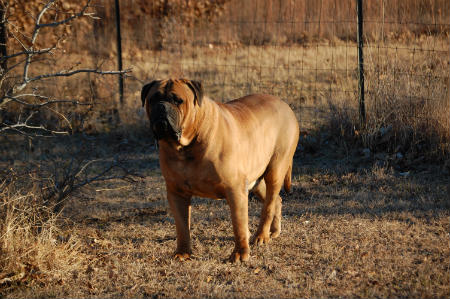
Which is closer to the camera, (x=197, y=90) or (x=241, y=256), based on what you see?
(x=197, y=90)

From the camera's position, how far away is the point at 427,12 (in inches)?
357

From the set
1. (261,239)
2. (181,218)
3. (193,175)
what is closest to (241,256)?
(261,239)

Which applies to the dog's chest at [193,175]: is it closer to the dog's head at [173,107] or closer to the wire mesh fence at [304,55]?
the dog's head at [173,107]

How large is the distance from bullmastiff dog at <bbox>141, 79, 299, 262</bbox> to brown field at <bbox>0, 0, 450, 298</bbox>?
0.42 metres

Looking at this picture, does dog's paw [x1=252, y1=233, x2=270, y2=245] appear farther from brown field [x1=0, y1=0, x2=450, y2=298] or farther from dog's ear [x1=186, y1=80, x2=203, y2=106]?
dog's ear [x1=186, y1=80, x2=203, y2=106]

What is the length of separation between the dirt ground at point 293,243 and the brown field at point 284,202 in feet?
0.06

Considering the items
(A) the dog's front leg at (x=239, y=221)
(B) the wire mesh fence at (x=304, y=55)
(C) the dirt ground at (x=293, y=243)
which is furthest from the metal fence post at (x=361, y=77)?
(A) the dog's front leg at (x=239, y=221)

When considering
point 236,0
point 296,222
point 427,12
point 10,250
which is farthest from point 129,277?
point 236,0

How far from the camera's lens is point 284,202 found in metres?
6.93

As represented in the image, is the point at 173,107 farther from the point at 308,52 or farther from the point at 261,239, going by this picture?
the point at 308,52

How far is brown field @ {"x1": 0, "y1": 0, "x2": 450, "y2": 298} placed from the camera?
15.5 ft

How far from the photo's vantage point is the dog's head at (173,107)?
433cm

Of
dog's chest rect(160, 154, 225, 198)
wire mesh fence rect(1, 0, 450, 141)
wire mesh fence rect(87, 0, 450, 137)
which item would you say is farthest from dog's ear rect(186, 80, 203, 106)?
wire mesh fence rect(87, 0, 450, 137)

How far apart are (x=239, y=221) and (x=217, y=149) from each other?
696mm
